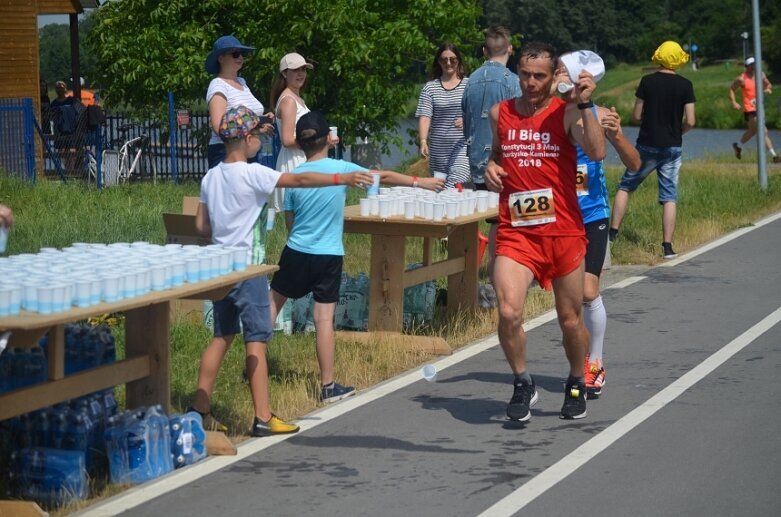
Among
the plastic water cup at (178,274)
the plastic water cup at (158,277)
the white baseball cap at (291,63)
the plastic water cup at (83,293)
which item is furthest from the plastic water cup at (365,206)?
the plastic water cup at (83,293)

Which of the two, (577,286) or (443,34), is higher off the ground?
(443,34)

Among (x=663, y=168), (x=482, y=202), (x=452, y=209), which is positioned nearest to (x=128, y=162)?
(x=663, y=168)

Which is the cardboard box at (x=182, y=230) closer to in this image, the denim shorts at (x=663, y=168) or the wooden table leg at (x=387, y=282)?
the wooden table leg at (x=387, y=282)

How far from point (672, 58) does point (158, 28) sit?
12621mm

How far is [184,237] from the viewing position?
10.4 meters

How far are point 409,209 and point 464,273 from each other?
1345 mm

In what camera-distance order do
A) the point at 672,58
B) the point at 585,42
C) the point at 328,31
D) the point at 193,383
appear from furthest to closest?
the point at 585,42, the point at 328,31, the point at 672,58, the point at 193,383

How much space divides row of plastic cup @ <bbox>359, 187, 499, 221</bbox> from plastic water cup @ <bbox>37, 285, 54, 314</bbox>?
13.5 feet

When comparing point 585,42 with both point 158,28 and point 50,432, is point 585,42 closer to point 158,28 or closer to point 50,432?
point 158,28

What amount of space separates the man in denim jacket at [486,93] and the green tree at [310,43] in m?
11.3

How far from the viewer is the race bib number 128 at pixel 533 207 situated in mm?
7496

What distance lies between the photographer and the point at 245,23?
24.1 meters

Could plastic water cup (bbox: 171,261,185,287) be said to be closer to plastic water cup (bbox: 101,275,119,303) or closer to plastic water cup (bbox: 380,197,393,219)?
plastic water cup (bbox: 101,275,119,303)

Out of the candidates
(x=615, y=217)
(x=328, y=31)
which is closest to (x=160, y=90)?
(x=328, y=31)
